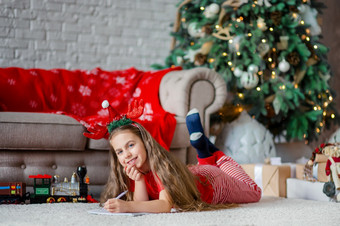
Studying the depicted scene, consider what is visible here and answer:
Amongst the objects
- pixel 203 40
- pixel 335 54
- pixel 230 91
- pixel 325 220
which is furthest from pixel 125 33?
pixel 325 220

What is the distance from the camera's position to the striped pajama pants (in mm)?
1756

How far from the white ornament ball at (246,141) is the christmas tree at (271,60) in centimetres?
8

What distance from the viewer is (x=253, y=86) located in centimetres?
309

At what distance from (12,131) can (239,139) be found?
63.5 inches

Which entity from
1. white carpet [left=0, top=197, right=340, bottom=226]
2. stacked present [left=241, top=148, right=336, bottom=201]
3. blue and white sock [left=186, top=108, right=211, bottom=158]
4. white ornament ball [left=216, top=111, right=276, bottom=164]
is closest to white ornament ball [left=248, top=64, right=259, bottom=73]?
white ornament ball [left=216, top=111, right=276, bottom=164]

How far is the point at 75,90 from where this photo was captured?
2.97m

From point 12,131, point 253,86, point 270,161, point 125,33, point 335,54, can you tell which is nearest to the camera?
point 12,131

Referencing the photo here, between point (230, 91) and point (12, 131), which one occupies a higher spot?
point (230, 91)

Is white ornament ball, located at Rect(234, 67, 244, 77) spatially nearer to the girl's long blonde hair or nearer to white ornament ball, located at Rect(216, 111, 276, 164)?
white ornament ball, located at Rect(216, 111, 276, 164)

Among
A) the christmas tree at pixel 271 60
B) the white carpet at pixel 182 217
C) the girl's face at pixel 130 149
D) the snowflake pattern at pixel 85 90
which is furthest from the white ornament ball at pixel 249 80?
the girl's face at pixel 130 149

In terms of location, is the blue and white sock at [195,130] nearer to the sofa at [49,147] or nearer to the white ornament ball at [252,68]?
the sofa at [49,147]

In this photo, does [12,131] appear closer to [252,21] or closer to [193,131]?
[193,131]

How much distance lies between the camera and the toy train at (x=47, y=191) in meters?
1.85

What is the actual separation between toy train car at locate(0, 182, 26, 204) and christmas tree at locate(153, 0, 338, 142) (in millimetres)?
1628
